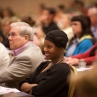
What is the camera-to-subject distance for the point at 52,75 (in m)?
3.84

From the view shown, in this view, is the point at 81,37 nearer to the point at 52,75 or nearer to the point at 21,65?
the point at 21,65

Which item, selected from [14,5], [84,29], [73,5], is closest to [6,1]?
[14,5]

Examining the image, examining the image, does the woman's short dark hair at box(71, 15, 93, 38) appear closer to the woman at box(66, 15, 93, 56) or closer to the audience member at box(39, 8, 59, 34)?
the woman at box(66, 15, 93, 56)

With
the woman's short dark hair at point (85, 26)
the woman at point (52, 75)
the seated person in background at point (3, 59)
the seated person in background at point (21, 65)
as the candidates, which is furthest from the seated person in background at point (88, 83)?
the woman's short dark hair at point (85, 26)

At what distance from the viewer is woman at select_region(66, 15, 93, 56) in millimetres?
6184

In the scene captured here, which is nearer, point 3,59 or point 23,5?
point 3,59

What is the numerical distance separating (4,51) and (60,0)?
38.3 ft

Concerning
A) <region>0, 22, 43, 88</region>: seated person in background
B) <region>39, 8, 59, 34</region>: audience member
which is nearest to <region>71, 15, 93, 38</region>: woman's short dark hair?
<region>0, 22, 43, 88</region>: seated person in background

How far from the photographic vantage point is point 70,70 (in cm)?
382

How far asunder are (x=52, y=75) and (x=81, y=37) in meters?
2.57

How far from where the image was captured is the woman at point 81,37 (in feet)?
20.3

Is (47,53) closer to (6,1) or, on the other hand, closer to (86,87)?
(86,87)

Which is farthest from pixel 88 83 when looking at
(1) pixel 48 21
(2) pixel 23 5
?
(2) pixel 23 5

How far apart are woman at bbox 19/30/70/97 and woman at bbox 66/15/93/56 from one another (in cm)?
196
